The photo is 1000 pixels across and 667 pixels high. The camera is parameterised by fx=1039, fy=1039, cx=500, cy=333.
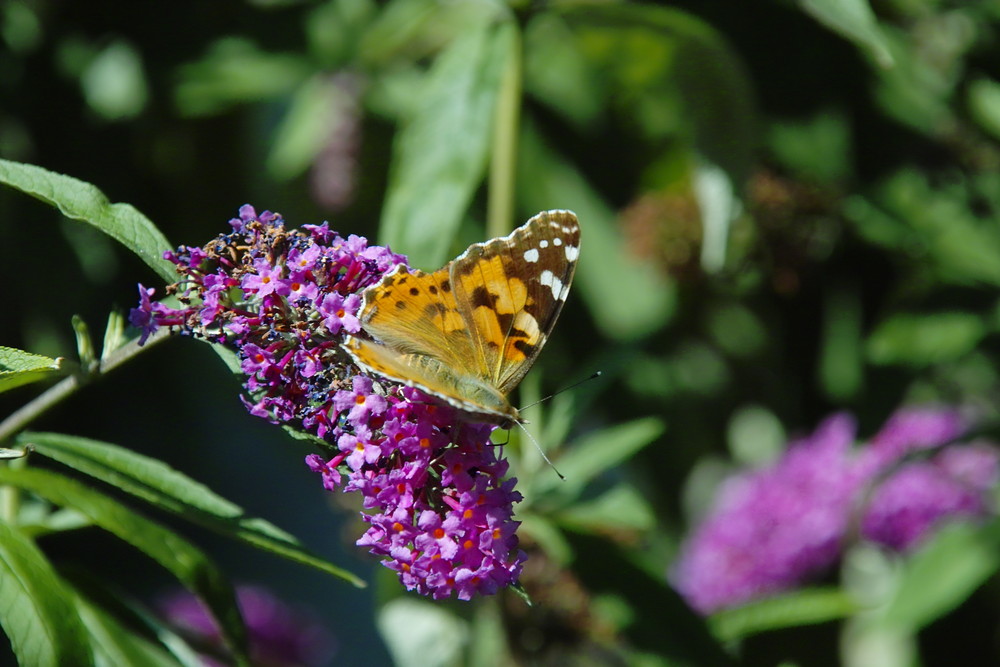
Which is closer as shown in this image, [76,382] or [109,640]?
[76,382]

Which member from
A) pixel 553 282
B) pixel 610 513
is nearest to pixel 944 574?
pixel 610 513

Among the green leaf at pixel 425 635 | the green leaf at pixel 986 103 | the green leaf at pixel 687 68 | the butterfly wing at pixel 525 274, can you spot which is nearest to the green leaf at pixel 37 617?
the butterfly wing at pixel 525 274

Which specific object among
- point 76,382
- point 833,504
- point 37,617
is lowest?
point 37,617

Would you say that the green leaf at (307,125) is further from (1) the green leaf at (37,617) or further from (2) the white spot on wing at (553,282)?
(1) the green leaf at (37,617)

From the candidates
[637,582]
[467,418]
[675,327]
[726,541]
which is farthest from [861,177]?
[467,418]

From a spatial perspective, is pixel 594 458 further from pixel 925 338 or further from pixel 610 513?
pixel 925 338

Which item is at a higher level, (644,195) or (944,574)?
(644,195)

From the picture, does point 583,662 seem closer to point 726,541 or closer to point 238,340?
point 726,541

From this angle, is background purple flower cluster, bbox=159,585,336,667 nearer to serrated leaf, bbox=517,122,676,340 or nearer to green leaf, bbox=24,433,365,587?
serrated leaf, bbox=517,122,676,340

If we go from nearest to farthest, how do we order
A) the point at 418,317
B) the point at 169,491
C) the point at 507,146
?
1. the point at 169,491
2. the point at 418,317
3. the point at 507,146
